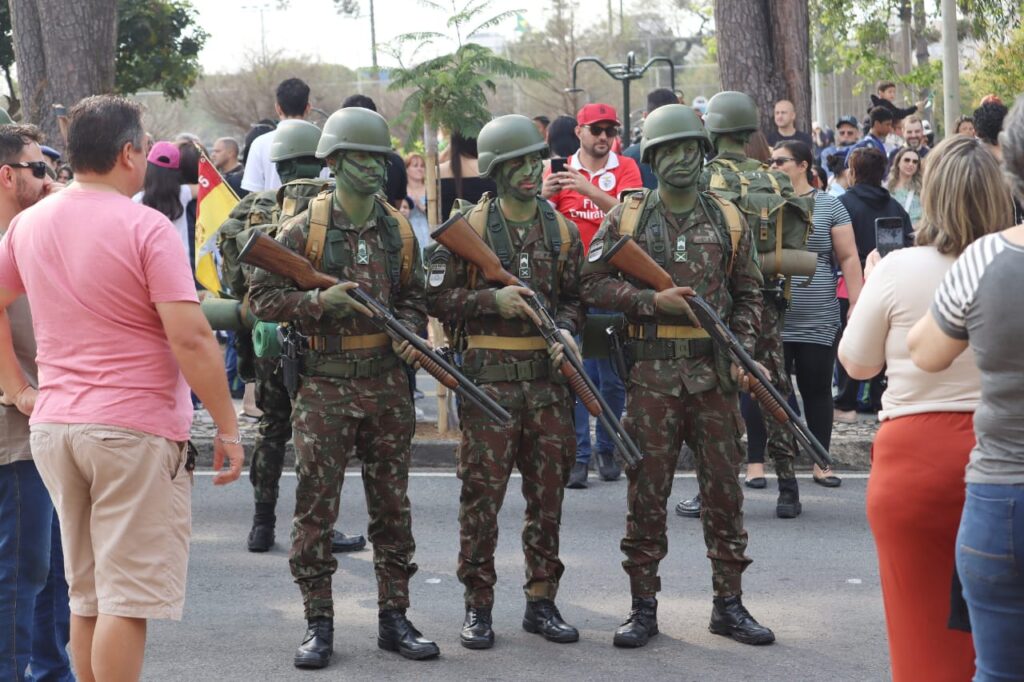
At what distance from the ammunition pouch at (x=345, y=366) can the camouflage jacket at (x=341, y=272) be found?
0.08 feet

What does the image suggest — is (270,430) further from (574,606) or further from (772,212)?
(772,212)

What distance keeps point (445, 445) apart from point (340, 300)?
4.11 metres

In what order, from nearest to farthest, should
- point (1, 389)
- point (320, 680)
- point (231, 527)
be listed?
point (1, 389) < point (320, 680) < point (231, 527)

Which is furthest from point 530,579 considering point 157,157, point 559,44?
point 559,44

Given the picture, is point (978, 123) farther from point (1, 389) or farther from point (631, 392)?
point (1, 389)

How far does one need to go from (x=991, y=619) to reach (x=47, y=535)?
9.24 feet

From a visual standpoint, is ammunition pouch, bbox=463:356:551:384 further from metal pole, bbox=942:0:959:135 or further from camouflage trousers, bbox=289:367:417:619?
metal pole, bbox=942:0:959:135

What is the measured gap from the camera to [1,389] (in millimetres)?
4270

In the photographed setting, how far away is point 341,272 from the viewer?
5.25m

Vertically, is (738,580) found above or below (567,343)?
below

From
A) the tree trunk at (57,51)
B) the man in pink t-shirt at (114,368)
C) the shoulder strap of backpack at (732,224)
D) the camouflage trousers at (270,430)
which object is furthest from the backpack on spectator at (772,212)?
the tree trunk at (57,51)

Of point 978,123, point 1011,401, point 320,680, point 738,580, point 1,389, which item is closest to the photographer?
point 1011,401

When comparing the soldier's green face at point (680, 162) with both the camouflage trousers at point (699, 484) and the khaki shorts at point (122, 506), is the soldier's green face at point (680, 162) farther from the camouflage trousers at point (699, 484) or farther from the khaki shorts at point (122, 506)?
the khaki shorts at point (122, 506)

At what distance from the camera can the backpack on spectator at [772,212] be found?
673 cm
